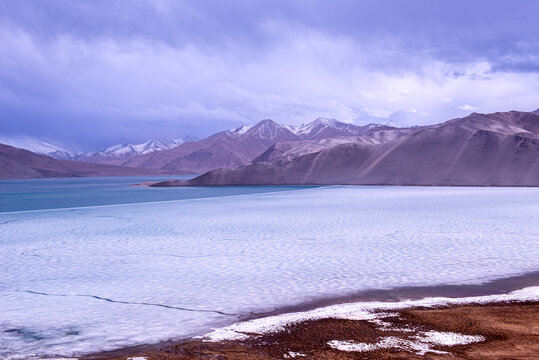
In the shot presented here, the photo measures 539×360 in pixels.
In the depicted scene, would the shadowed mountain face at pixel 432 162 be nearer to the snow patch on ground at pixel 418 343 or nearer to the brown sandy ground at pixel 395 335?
the brown sandy ground at pixel 395 335

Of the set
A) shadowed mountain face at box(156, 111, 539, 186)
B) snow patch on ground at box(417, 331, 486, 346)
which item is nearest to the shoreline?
snow patch on ground at box(417, 331, 486, 346)

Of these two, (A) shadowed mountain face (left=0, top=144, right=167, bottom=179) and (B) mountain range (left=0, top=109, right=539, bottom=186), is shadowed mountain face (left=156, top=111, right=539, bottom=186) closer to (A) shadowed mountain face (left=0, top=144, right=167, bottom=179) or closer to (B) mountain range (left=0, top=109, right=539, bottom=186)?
(B) mountain range (left=0, top=109, right=539, bottom=186)

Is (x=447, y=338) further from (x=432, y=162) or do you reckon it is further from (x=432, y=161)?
(x=432, y=161)

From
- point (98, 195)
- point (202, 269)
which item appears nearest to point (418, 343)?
point (202, 269)

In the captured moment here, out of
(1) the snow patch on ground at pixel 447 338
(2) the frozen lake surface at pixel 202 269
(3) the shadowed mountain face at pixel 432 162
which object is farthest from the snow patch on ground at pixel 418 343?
(3) the shadowed mountain face at pixel 432 162

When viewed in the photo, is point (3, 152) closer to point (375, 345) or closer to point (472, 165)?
point (472, 165)

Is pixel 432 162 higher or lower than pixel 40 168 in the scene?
lower

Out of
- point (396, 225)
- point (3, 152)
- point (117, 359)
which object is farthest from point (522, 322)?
point (3, 152)
